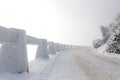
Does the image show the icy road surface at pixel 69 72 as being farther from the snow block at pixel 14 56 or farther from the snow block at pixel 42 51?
the snow block at pixel 42 51

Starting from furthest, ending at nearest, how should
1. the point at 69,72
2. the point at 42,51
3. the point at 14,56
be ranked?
1. the point at 42,51
2. the point at 69,72
3. the point at 14,56

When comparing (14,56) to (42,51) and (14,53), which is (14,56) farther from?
(42,51)

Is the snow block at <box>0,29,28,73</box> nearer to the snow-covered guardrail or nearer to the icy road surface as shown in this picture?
the snow-covered guardrail

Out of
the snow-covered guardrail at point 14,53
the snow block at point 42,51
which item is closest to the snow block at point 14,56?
the snow-covered guardrail at point 14,53

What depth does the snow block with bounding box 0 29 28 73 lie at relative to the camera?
→ 493 cm

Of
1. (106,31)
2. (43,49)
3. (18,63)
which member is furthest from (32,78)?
(106,31)

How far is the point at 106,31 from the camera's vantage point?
27641mm

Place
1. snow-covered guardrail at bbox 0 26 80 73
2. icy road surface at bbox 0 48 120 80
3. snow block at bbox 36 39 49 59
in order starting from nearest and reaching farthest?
1. icy road surface at bbox 0 48 120 80
2. snow-covered guardrail at bbox 0 26 80 73
3. snow block at bbox 36 39 49 59

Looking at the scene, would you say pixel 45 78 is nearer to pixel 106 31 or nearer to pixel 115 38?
pixel 115 38

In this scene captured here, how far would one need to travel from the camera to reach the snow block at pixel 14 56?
493cm

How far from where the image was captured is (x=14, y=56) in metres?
5.02

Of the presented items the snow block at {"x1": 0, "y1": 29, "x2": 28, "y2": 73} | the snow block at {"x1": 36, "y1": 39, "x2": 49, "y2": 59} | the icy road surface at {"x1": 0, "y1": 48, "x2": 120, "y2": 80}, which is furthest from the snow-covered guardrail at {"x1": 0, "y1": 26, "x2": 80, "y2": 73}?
the snow block at {"x1": 36, "y1": 39, "x2": 49, "y2": 59}

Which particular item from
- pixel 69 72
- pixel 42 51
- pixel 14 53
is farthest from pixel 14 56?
pixel 42 51

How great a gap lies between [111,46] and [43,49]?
886 cm
